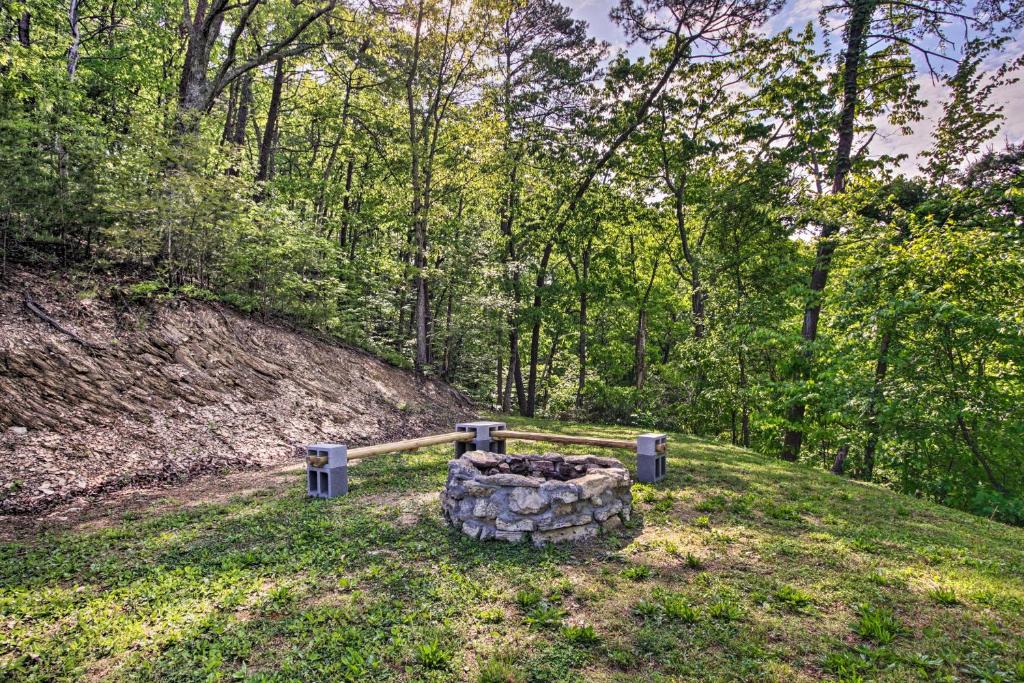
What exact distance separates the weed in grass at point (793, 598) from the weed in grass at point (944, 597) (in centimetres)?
89

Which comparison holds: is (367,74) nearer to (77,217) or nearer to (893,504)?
(77,217)

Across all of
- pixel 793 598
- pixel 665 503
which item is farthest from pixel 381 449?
pixel 793 598

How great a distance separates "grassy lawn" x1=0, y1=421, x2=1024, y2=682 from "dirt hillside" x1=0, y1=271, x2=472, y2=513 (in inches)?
47.6

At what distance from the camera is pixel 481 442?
705 centimetres

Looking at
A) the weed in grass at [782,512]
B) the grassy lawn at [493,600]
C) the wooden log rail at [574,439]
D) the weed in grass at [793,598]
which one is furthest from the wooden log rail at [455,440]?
the weed in grass at [793,598]

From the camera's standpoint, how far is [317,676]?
2492 millimetres

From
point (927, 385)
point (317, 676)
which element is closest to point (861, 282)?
point (927, 385)

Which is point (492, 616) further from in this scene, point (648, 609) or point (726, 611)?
point (726, 611)

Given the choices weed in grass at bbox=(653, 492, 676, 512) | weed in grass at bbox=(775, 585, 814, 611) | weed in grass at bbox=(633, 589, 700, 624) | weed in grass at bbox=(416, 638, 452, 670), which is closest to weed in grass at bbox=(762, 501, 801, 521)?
weed in grass at bbox=(653, 492, 676, 512)

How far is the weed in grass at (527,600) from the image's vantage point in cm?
321

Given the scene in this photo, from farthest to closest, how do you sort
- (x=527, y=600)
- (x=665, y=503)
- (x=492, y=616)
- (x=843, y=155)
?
(x=843, y=155) < (x=665, y=503) < (x=527, y=600) < (x=492, y=616)

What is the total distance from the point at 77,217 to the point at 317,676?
7962mm

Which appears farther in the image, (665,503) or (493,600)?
(665,503)

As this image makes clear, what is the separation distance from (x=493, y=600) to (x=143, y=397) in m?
5.71
